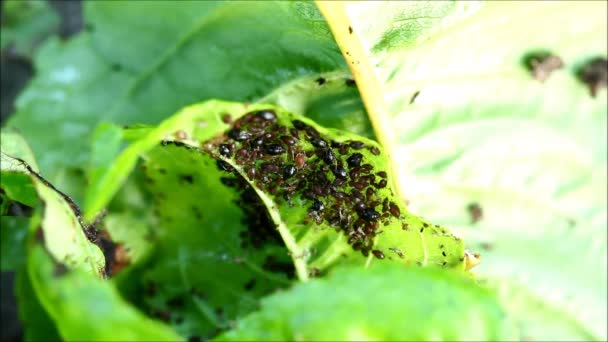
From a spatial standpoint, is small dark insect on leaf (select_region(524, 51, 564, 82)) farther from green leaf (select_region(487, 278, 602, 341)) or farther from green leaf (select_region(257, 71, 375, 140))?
green leaf (select_region(487, 278, 602, 341))

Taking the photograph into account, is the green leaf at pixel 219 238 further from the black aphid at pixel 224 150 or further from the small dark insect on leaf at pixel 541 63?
the small dark insect on leaf at pixel 541 63

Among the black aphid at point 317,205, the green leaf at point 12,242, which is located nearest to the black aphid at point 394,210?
the black aphid at point 317,205

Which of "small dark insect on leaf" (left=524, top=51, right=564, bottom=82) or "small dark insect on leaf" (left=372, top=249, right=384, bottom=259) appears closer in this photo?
"small dark insect on leaf" (left=372, top=249, right=384, bottom=259)

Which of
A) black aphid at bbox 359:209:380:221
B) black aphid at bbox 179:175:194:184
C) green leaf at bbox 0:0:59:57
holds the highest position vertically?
green leaf at bbox 0:0:59:57

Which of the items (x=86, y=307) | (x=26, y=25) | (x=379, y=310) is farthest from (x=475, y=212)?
(x=26, y=25)

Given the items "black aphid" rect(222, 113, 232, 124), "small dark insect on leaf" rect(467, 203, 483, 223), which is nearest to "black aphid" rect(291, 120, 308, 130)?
"black aphid" rect(222, 113, 232, 124)

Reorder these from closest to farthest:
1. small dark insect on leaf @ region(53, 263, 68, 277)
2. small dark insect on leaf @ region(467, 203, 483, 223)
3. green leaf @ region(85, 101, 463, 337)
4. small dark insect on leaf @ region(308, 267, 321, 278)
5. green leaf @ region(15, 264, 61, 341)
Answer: small dark insect on leaf @ region(53, 263, 68, 277) < green leaf @ region(15, 264, 61, 341) < green leaf @ region(85, 101, 463, 337) < small dark insect on leaf @ region(308, 267, 321, 278) < small dark insect on leaf @ region(467, 203, 483, 223)
